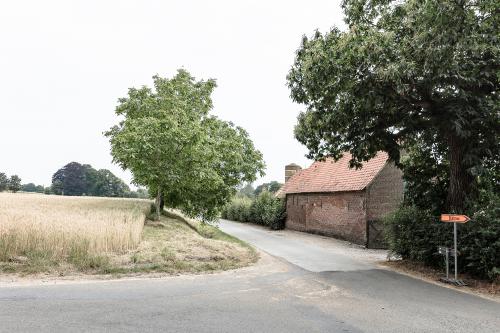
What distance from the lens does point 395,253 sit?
14867 mm

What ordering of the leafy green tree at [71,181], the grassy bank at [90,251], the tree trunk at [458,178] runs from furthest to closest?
the leafy green tree at [71,181] < the tree trunk at [458,178] < the grassy bank at [90,251]

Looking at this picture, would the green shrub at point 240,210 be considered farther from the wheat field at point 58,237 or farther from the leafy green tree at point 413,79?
the wheat field at point 58,237

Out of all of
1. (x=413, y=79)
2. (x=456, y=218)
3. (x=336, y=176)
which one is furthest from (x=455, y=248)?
(x=336, y=176)

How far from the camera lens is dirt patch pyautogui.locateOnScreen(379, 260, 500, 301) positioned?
1003 centimetres

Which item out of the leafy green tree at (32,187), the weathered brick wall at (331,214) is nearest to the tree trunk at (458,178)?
the weathered brick wall at (331,214)

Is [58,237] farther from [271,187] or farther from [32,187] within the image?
[32,187]

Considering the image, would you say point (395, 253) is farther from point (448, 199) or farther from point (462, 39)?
point (462, 39)

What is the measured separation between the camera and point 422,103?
12.1 meters

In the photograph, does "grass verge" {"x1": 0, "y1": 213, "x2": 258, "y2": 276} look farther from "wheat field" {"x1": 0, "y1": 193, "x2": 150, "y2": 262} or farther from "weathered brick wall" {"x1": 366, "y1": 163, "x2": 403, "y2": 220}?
"weathered brick wall" {"x1": 366, "y1": 163, "x2": 403, "y2": 220}

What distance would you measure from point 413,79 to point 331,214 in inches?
662

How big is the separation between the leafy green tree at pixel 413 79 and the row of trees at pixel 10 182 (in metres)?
69.7

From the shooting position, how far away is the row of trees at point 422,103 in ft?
32.0

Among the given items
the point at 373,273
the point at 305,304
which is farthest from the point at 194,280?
the point at 373,273

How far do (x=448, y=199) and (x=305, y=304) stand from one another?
27.5 feet
